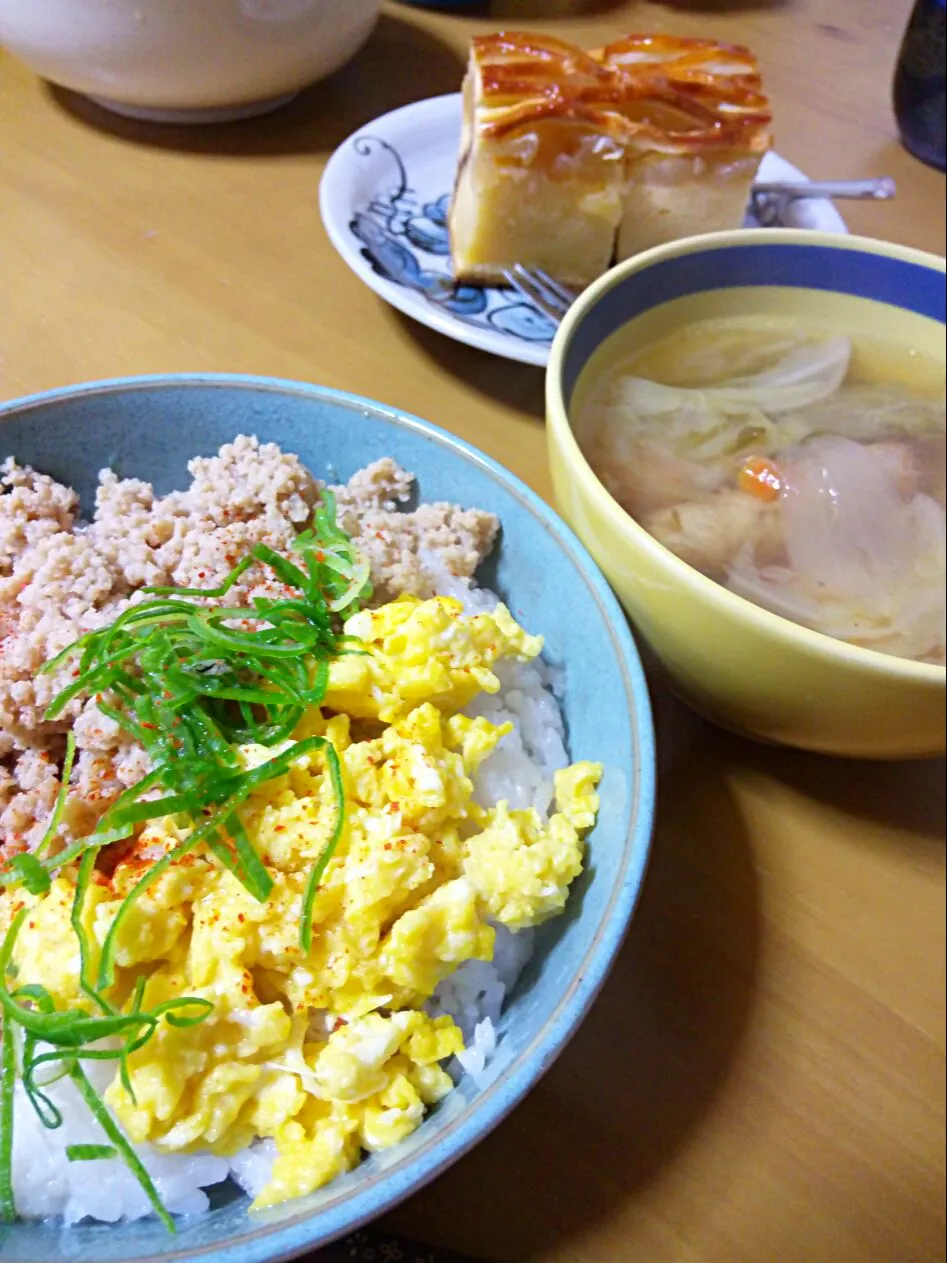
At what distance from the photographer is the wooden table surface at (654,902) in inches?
25.6

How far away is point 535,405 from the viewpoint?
1130 mm

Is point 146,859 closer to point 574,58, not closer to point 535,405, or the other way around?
point 535,405

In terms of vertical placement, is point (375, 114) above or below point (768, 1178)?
above

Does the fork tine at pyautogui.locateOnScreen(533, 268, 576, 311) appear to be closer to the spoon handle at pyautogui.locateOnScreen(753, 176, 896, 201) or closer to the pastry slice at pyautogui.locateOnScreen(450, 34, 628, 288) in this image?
the pastry slice at pyautogui.locateOnScreen(450, 34, 628, 288)

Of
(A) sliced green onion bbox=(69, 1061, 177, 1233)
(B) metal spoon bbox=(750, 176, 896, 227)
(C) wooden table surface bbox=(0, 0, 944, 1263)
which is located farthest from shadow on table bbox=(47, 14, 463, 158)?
(A) sliced green onion bbox=(69, 1061, 177, 1233)

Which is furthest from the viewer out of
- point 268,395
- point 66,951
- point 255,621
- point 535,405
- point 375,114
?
point 375,114

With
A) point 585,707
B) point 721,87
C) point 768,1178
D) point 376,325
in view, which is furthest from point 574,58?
point 768,1178

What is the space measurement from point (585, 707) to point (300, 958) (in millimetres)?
311

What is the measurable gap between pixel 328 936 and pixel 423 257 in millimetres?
969

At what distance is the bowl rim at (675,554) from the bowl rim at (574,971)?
0.06 metres

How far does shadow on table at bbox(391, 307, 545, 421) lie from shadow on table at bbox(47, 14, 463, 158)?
1.65 ft

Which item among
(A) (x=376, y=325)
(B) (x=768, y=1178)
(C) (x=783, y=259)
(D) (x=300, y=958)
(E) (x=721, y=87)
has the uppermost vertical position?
(E) (x=721, y=87)

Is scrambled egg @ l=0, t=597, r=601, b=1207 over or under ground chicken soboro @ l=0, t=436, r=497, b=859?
under

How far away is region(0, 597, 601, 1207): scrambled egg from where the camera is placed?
0.56 m
